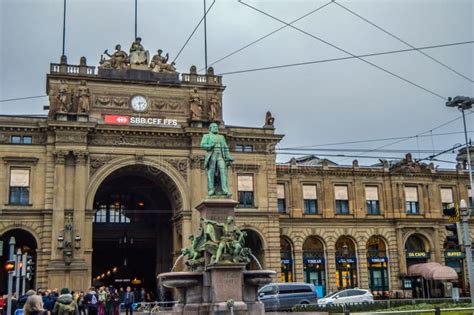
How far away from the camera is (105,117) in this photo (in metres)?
44.8

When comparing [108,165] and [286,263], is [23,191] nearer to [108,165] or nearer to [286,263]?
[108,165]

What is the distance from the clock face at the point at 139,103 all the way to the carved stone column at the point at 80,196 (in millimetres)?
5583

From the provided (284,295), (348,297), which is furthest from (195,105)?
(348,297)

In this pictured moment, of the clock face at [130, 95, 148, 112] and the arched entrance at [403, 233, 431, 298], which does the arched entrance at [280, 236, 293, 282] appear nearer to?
the arched entrance at [403, 233, 431, 298]

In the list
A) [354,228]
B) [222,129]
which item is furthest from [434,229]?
[222,129]

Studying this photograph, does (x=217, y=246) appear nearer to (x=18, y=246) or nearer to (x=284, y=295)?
(x=284, y=295)

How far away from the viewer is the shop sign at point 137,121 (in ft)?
147

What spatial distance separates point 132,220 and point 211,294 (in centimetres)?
3376

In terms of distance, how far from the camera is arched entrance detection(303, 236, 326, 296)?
175 feet

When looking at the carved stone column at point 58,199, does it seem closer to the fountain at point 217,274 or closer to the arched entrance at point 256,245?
the arched entrance at point 256,245

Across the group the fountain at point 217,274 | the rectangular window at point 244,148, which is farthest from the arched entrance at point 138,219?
the fountain at point 217,274

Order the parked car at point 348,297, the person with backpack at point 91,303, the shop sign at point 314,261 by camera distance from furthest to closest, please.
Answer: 1. the shop sign at point 314,261
2. the parked car at point 348,297
3. the person with backpack at point 91,303

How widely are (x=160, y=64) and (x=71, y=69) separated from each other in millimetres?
7197

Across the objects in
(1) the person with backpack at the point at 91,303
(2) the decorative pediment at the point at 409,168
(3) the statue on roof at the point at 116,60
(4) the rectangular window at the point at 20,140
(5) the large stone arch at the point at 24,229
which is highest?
(3) the statue on roof at the point at 116,60
